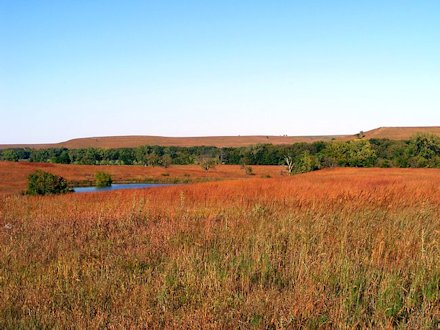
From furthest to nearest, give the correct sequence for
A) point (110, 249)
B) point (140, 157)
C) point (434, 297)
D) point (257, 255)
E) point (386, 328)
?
point (140, 157) < point (110, 249) < point (257, 255) < point (434, 297) < point (386, 328)

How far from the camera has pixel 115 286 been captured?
16.8ft

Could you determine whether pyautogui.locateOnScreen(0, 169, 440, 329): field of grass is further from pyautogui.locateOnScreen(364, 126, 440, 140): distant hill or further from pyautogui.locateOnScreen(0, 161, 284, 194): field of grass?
pyautogui.locateOnScreen(364, 126, 440, 140): distant hill

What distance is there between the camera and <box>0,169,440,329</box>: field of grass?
4207 millimetres

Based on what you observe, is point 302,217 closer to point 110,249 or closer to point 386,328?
point 110,249

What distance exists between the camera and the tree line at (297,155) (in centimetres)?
8256

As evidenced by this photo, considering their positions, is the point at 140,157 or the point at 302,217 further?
the point at 140,157

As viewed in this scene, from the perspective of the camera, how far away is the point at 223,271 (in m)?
5.44

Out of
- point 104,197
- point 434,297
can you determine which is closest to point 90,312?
point 434,297

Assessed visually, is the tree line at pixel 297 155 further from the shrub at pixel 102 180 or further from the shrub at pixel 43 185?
the shrub at pixel 43 185

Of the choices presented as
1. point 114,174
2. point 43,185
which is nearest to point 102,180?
point 114,174

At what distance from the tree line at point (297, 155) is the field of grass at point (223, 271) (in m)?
71.5

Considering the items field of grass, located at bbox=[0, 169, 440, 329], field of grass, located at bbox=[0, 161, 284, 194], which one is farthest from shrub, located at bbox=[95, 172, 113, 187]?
field of grass, located at bbox=[0, 169, 440, 329]

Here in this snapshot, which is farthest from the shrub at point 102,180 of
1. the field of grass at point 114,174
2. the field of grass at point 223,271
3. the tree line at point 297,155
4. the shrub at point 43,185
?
the field of grass at point 223,271

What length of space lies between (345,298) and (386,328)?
2.22 ft
